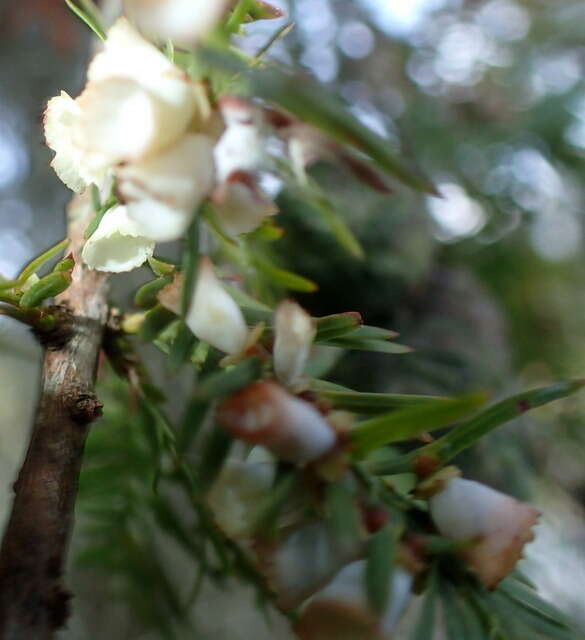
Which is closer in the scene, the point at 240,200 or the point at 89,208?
the point at 240,200

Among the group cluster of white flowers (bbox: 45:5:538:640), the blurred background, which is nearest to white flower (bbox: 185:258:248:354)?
cluster of white flowers (bbox: 45:5:538:640)

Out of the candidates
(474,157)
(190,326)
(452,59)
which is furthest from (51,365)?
(452,59)

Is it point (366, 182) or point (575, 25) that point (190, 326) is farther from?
point (575, 25)

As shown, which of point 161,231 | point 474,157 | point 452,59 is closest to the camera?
point 161,231

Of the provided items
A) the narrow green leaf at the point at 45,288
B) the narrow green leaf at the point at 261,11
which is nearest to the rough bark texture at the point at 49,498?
the narrow green leaf at the point at 45,288

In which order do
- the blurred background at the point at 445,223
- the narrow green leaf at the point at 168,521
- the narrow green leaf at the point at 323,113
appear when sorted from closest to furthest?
the narrow green leaf at the point at 323,113
the narrow green leaf at the point at 168,521
the blurred background at the point at 445,223

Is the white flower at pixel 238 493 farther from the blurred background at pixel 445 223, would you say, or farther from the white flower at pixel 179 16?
the blurred background at pixel 445 223

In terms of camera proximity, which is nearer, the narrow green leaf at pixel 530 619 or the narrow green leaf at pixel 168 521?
the narrow green leaf at pixel 530 619
